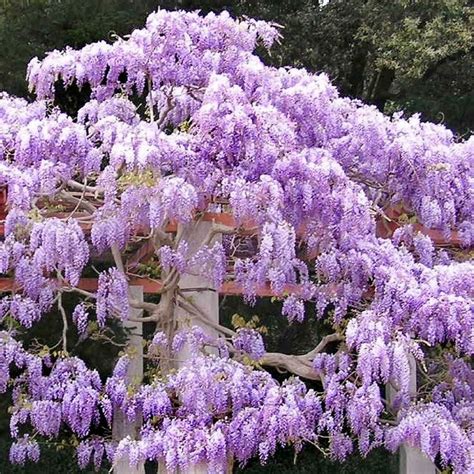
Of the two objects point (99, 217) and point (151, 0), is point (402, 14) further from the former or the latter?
point (99, 217)

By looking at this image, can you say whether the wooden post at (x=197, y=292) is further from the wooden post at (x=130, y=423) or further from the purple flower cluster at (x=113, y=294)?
the purple flower cluster at (x=113, y=294)

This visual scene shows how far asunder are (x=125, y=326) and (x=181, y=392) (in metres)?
2.98

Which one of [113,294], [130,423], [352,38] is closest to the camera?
[113,294]

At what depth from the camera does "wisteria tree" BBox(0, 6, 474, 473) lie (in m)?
4.80

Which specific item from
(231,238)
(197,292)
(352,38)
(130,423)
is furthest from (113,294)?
(352,38)

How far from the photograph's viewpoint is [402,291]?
4.92 m

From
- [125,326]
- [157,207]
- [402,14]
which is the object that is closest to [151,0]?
[402,14]

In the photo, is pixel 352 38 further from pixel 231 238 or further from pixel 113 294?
pixel 113 294

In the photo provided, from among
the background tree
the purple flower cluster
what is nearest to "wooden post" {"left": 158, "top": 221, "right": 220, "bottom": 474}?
the purple flower cluster

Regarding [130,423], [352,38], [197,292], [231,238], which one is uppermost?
[352,38]

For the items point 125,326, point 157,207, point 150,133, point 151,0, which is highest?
point 151,0

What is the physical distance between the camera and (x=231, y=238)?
5.75m

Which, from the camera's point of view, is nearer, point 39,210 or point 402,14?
point 39,210

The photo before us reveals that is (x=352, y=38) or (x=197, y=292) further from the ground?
(x=352, y=38)
